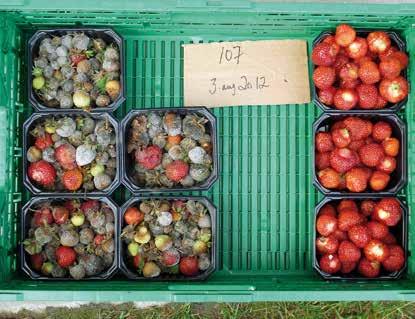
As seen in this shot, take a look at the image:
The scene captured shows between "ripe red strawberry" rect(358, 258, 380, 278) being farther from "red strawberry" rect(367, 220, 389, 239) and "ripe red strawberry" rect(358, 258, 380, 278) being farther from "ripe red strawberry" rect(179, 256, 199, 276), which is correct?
"ripe red strawberry" rect(179, 256, 199, 276)

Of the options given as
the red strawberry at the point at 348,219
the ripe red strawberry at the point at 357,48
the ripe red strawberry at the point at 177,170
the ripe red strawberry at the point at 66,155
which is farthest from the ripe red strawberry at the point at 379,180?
the ripe red strawberry at the point at 66,155

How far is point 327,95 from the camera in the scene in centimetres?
165

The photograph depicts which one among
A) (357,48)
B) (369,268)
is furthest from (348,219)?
(357,48)

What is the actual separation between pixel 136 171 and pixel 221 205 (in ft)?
0.95

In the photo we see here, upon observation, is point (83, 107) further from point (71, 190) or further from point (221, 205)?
point (221, 205)

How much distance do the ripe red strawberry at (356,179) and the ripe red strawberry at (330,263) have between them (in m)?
0.21

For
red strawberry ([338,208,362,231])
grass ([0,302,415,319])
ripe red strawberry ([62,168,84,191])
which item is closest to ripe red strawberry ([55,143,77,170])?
ripe red strawberry ([62,168,84,191])

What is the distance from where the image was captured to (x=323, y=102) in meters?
1.67

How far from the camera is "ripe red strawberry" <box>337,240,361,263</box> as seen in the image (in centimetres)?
161

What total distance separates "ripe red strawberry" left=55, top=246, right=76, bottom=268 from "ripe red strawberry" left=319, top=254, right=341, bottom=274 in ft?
2.36

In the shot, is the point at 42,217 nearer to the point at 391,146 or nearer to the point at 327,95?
the point at 327,95

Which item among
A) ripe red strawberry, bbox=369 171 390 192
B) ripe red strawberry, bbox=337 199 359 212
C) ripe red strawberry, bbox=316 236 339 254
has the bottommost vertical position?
ripe red strawberry, bbox=316 236 339 254

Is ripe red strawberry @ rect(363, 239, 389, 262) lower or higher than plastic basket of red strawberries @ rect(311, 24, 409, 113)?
lower

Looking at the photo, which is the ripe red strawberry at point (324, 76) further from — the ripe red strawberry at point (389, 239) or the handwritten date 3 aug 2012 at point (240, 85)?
the ripe red strawberry at point (389, 239)
